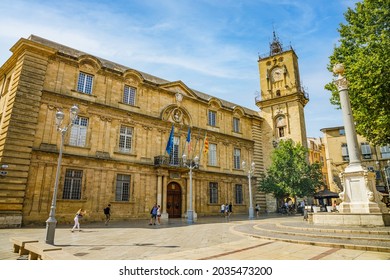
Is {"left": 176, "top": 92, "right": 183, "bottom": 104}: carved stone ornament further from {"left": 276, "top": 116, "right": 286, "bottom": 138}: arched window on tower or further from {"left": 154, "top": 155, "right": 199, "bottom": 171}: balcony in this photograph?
{"left": 276, "top": 116, "right": 286, "bottom": 138}: arched window on tower

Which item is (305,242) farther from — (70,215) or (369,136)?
(70,215)

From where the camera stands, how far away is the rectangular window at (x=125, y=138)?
21.7m

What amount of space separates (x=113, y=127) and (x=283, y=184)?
19.4 meters

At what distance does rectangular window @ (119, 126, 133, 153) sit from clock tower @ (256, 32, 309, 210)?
19594 mm

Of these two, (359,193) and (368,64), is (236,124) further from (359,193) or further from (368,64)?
(359,193)

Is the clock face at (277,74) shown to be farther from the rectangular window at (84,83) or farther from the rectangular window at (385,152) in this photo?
the rectangular window at (84,83)

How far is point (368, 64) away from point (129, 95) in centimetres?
1867

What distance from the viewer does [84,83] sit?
68.3ft

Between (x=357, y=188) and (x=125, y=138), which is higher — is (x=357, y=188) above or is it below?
below

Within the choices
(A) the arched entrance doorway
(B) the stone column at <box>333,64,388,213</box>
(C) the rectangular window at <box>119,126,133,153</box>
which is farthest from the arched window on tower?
(B) the stone column at <box>333,64,388,213</box>

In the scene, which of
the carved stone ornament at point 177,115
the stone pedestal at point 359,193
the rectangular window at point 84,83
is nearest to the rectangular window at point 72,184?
the rectangular window at point 84,83

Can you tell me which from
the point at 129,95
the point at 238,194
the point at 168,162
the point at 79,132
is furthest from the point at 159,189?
the point at 238,194
